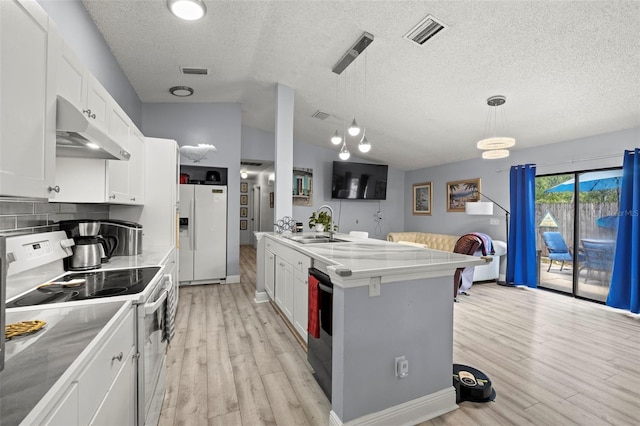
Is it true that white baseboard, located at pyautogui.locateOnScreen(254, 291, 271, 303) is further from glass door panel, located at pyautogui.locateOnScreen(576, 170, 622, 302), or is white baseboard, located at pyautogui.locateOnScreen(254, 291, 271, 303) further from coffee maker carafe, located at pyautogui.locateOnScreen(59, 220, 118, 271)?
glass door panel, located at pyautogui.locateOnScreen(576, 170, 622, 302)

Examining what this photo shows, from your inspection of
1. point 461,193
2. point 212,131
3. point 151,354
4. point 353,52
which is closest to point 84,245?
point 151,354

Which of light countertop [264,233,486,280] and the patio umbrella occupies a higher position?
the patio umbrella

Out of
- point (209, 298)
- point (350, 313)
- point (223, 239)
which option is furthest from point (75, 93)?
point (223, 239)

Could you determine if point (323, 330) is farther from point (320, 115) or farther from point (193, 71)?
point (320, 115)

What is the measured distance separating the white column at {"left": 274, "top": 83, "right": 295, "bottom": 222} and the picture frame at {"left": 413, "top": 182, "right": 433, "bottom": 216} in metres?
4.21

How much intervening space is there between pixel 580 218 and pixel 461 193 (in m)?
2.15

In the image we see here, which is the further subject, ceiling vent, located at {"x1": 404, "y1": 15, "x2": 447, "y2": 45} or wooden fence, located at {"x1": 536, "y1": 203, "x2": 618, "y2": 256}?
wooden fence, located at {"x1": 536, "y1": 203, "x2": 618, "y2": 256}

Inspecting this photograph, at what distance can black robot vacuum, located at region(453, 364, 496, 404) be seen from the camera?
203 cm

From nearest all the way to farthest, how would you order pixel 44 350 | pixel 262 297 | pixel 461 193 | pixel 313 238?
pixel 44 350, pixel 313 238, pixel 262 297, pixel 461 193

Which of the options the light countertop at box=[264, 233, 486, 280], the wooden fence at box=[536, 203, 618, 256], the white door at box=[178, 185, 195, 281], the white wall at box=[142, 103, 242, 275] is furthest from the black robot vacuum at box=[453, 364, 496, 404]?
the white door at box=[178, 185, 195, 281]

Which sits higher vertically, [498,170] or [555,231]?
[498,170]

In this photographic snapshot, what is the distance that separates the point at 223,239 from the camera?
5168 mm

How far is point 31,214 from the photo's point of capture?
1.74 metres

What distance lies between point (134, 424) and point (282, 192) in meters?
3.31
